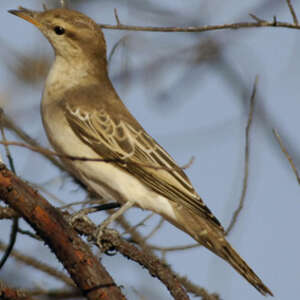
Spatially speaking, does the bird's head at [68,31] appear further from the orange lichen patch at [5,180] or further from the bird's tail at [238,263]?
the orange lichen patch at [5,180]

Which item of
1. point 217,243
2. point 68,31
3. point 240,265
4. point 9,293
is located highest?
point 68,31

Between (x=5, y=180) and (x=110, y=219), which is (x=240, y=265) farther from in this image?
(x=5, y=180)

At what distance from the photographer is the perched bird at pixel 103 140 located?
5.74 meters

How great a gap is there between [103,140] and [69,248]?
2.52 m

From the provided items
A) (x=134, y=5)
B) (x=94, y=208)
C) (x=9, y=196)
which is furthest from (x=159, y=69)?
(x=9, y=196)

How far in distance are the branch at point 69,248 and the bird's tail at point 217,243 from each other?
1.76m

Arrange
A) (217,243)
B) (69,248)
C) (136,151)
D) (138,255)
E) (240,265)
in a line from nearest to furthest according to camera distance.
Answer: (69,248), (138,255), (240,265), (217,243), (136,151)

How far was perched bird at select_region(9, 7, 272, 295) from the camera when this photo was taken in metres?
5.74

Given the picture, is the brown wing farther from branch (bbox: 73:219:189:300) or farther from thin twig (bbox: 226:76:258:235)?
branch (bbox: 73:219:189:300)

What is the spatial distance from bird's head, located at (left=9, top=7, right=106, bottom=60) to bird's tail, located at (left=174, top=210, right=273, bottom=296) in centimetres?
256

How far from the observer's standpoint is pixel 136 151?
6.19 meters

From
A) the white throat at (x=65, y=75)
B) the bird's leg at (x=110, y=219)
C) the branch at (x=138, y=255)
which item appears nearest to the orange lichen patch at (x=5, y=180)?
the branch at (x=138, y=255)

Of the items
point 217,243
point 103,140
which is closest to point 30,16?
point 103,140

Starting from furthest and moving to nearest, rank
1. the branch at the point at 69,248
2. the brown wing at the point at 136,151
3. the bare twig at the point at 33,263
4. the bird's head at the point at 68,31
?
1. the bird's head at the point at 68,31
2. the brown wing at the point at 136,151
3. the bare twig at the point at 33,263
4. the branch at the point at 69,248
